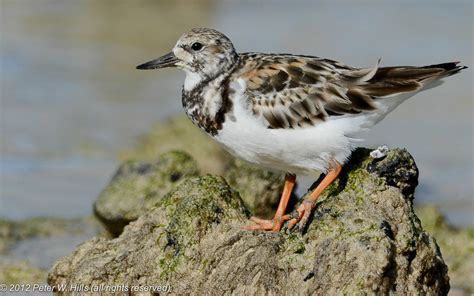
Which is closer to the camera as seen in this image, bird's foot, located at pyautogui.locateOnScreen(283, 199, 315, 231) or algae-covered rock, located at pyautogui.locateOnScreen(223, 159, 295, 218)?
bird's foot, located at pyautogui.locateOnScreen(283, 199, 315, 231)

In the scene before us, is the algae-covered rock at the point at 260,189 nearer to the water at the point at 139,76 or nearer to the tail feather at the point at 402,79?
the tail feather at the point at 402,79

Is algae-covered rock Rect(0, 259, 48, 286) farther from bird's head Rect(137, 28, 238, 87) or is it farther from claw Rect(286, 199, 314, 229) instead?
claw Rect(286, 199, 314, 229)

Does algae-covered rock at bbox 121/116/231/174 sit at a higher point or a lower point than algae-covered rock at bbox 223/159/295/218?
lower

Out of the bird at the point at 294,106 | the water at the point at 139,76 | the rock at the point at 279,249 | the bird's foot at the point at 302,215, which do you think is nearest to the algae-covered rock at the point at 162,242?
the rock at the point at 279,249

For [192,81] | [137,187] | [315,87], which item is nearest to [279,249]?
[315,87]

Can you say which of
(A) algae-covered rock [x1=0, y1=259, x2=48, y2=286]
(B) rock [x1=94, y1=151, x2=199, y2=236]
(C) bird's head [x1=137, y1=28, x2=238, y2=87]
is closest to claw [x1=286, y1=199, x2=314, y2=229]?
(C) bird's head [x1=137, y1=28, x2=238, y2=87]

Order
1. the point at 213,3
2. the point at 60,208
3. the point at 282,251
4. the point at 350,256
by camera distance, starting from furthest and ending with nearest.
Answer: the point at 213,3 → the point at 60,208 → the point at 282,251 → the point at 350,256

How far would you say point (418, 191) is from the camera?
8539 mm

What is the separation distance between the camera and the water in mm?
8680

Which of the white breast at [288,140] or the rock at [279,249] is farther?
the white breast at [288,140]

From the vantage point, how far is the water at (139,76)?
8.68 metres

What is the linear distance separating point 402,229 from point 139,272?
1394 mm

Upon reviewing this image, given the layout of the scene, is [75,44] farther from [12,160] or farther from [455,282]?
[455,282]

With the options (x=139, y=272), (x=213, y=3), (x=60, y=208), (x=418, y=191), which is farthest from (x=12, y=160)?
(x=213, y=3)
